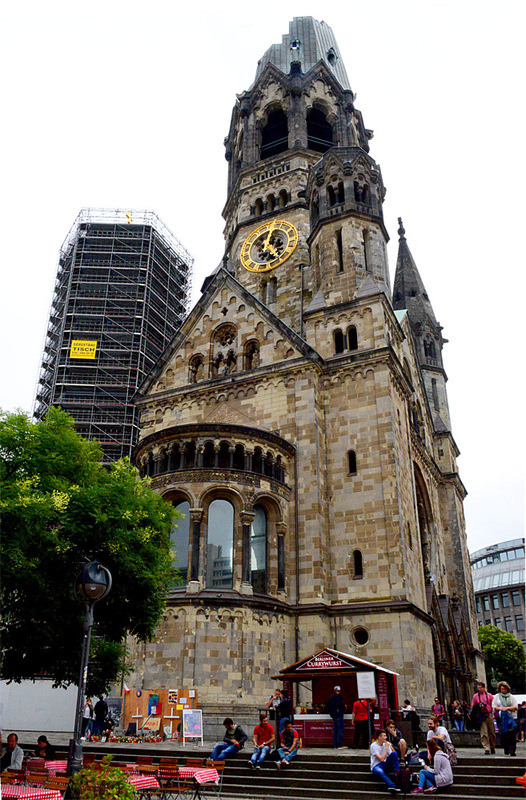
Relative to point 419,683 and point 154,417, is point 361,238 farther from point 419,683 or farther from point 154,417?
point 419,683

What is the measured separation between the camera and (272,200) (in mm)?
46250

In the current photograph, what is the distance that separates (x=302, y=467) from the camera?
30.5 meters

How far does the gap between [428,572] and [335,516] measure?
954 cm

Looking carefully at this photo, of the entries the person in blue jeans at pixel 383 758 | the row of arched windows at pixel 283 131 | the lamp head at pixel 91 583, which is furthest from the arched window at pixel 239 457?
the row of arched windows at pixel 283 131

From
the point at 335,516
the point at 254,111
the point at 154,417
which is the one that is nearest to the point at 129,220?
the point at 254,111

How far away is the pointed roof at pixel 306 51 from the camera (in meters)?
53.5

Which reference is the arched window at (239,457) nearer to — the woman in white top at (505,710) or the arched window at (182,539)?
the arched window at (182,539)

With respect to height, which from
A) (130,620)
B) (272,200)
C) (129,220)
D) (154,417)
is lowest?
(130,620)

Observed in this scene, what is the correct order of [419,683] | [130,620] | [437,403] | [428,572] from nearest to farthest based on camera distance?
[130,620], [419,683], [428,572], [437,403]

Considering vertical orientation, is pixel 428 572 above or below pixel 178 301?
below

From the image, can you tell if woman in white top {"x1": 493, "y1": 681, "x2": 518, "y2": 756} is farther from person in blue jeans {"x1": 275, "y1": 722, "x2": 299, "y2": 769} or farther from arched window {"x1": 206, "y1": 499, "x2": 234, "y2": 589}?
arched window {"x1": 206, "y1": 499, "x2": 234, "y2": 589}

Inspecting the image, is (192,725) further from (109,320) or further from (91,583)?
(109,320)

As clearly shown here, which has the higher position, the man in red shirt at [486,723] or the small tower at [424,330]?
the small tower at [424,330]

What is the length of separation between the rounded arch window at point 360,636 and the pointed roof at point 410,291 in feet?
106
